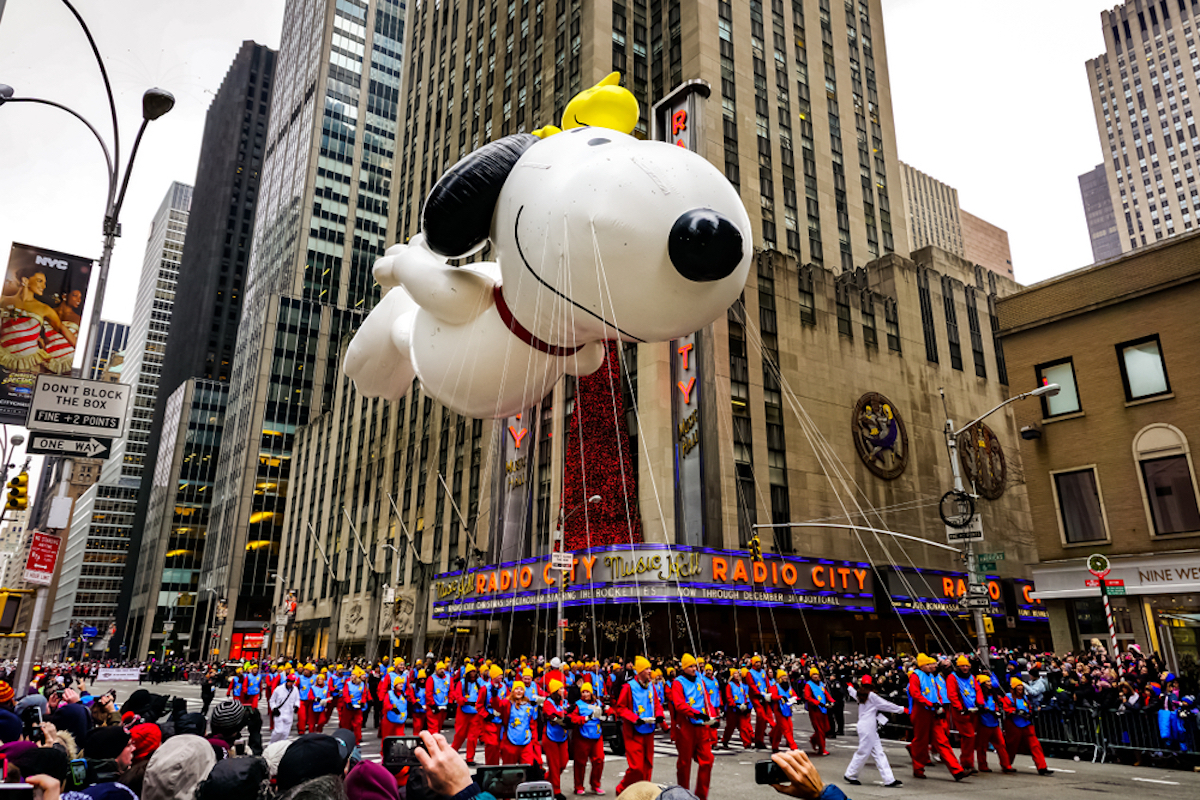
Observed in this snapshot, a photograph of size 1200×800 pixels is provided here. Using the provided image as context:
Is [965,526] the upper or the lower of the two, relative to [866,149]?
lower

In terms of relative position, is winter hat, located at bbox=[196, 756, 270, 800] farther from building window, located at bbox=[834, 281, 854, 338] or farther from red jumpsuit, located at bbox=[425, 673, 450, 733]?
building window, located at bbox=[834, 281, 854, 338]

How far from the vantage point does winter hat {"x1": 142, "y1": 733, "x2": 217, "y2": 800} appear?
3725mm

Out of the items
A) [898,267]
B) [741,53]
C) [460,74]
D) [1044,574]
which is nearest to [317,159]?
[460,74]

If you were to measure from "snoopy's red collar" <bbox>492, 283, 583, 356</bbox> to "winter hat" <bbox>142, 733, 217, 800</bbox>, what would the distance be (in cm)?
468

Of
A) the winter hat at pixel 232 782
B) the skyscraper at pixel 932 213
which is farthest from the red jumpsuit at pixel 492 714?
the skyscraper at pixel 932 213

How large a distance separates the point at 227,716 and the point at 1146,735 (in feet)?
46.9

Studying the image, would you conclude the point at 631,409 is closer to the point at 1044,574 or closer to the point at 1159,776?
the point at 1044,574

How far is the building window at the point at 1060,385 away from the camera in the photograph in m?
22.2

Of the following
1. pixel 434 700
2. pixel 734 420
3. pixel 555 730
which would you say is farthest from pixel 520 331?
pixel 734 420

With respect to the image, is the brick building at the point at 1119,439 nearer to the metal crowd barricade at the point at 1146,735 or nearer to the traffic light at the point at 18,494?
the metal crowd barricade at the point at 1146,735

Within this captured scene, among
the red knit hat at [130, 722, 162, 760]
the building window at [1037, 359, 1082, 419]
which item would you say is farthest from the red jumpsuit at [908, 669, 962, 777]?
the building window at [1037, 359, 1082, 419]

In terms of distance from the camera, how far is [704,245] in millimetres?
6551

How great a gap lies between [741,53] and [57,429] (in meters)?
47.0

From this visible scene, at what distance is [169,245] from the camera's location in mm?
165250
